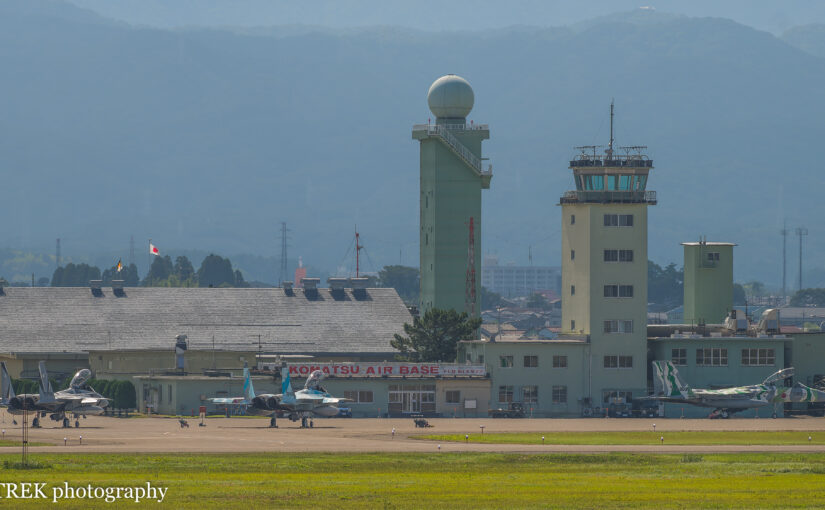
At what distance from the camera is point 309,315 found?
150 m

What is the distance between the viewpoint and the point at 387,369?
125812 mm

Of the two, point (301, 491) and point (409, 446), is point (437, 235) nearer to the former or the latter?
point (409, 446)

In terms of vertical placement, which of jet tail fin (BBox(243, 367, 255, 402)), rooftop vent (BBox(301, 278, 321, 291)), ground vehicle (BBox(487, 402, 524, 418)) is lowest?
ground vehicle (BBox(487, 402, 524, 418))

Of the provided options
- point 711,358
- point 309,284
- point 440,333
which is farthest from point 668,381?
point 309,284

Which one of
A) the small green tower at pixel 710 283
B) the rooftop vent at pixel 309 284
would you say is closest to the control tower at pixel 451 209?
the rooftop vent at pixel 309 284

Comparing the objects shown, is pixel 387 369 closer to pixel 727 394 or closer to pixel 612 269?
pixel 612 269

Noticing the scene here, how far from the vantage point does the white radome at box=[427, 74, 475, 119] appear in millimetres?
158250

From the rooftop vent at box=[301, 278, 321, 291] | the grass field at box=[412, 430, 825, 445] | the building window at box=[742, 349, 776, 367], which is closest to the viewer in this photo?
the grass field at box=[412, 430, 825, 445]

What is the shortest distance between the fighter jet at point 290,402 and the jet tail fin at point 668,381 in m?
28.3

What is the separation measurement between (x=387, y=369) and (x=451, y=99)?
140 ft

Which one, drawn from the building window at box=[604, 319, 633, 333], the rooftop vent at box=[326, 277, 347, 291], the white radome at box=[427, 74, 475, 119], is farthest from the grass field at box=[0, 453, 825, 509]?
the white radome at box=[427, 74, 475, 119]

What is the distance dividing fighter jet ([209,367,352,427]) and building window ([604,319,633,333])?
2858 centimetres

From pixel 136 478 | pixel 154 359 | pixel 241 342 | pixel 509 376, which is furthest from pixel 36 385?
pixel 136 478

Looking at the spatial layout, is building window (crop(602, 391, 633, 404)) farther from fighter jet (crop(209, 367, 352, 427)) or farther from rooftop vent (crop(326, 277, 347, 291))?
rooftop vent (crop(326, 277, 347, 291))
